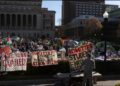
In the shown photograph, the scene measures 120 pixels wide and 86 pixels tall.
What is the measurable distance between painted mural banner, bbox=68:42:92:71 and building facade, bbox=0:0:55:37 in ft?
432

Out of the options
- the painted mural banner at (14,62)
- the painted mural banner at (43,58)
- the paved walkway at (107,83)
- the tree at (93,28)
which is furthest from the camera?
the tree at (93,28)

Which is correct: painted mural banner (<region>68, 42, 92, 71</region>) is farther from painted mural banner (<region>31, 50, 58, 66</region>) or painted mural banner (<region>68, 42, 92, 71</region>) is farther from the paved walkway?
painted mural banner (<region>31, 50, 58, 66</region>)

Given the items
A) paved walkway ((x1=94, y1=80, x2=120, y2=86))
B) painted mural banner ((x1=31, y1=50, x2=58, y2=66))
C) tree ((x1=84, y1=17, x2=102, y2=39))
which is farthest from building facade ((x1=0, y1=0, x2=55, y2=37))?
paved walkway ((x1=94, y1=80, x2=120, y2=86))

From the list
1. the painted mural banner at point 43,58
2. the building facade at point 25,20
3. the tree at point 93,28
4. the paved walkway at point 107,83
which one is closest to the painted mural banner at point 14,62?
the painted mural banner at point 43,58

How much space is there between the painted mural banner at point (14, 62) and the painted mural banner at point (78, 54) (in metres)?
2.45

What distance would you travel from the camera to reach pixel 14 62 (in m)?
19.7

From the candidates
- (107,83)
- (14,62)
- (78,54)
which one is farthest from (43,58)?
(107,83)

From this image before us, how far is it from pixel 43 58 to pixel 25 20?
5273 inches

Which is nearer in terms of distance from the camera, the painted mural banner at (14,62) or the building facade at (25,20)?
the painted mural banner at (14,62)

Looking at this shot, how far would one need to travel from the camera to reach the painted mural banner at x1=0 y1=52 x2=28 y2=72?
19.5 metres

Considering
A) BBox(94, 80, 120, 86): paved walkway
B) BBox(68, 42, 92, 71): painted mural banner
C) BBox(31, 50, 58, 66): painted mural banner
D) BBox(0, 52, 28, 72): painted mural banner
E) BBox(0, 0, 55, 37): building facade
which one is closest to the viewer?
BBox(68, 42, 92, 71): painted mural banner

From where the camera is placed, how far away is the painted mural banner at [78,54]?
1850 centimetres

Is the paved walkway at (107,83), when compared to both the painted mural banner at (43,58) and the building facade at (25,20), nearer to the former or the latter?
the painted mural banner at (43,58)

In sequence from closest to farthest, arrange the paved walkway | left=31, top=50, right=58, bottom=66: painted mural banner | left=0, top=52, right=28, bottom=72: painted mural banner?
the paved walkway, left=0, top=52, right=28, bottom=72: painted mural banner, left=31, top=50, right=58, bottom=66: painted mural banner
